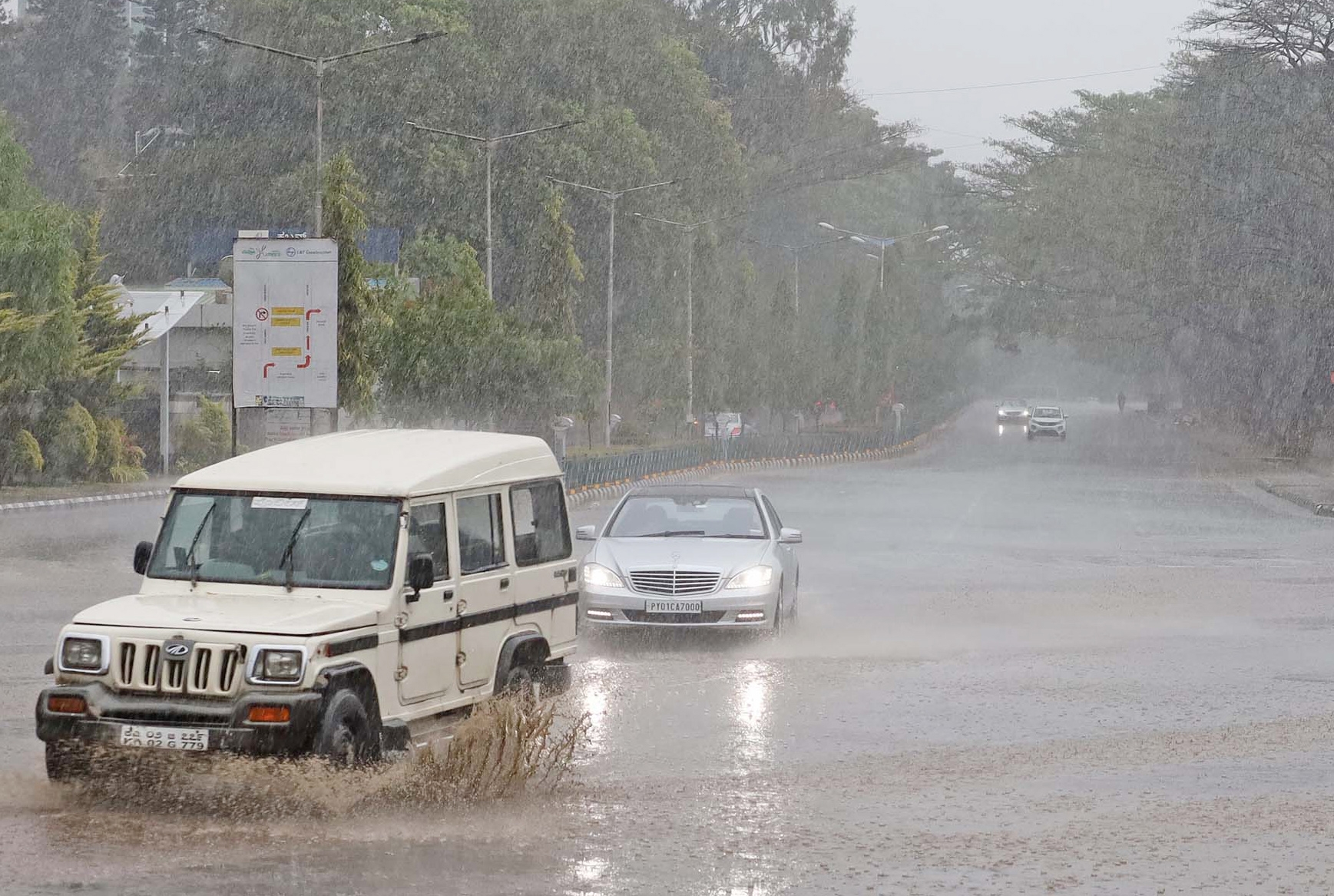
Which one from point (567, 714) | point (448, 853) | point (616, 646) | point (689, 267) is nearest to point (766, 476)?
point (689, 267)

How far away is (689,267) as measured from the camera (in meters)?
67.3

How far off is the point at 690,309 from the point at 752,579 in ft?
163

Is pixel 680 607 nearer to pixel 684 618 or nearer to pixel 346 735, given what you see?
pixel 684 618

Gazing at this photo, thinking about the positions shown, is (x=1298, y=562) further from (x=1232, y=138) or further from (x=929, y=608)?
(x=1232, y=138)

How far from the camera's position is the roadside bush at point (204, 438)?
1880 inches

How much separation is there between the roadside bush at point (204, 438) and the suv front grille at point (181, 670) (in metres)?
39.7

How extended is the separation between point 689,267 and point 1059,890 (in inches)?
2373

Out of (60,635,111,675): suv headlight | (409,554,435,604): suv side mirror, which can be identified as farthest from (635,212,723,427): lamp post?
(60,635,111,675): suv headlight

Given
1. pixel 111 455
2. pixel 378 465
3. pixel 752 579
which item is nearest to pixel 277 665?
pixel 378 465

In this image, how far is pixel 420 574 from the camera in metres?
9.42

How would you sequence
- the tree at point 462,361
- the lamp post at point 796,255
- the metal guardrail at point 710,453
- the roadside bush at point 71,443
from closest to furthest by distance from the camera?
the tree at point 462,361, the roadside bush at point 71,443, the metal guardrail at point 710,453, the lamp post at point 796,255

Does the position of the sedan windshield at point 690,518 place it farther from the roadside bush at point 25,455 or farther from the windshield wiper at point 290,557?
the roadside bush at point 25,455

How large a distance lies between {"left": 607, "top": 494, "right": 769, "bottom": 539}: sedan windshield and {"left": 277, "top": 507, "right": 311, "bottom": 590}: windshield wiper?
23.7 feet

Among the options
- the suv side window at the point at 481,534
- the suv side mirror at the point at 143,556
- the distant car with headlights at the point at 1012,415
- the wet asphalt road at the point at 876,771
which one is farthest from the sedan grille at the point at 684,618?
the distant car with headlights at the point at 1012,415
